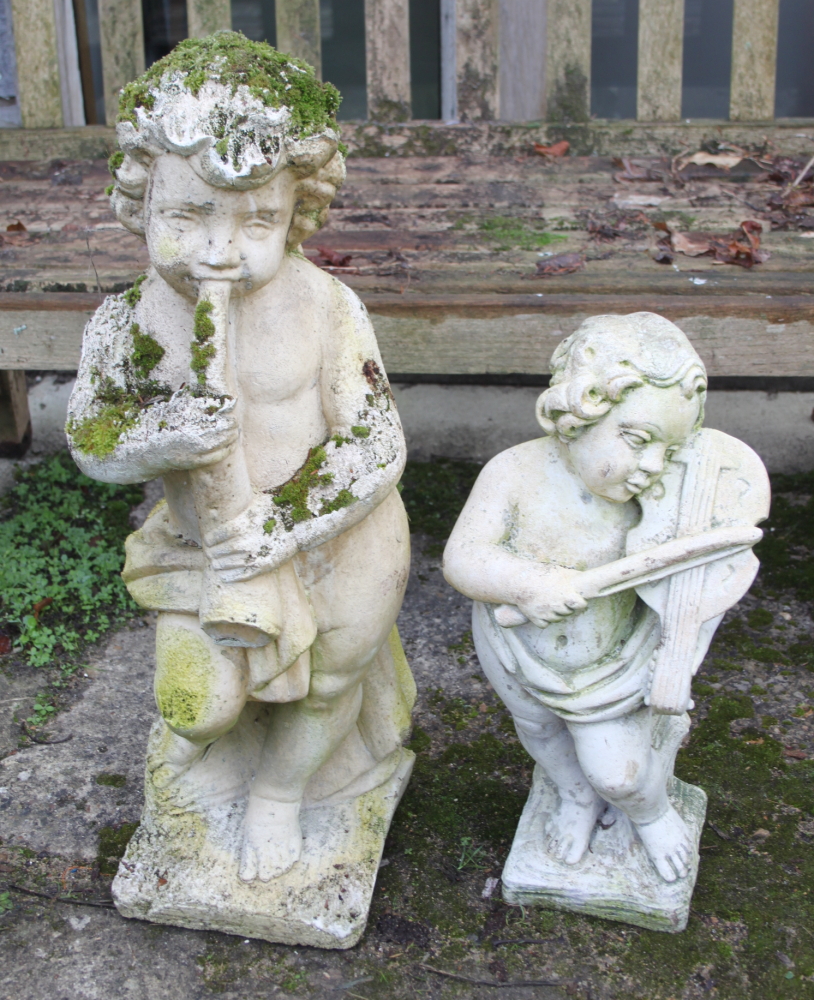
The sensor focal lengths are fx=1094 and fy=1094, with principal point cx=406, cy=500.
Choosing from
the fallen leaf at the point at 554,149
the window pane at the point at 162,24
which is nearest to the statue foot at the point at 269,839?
the fallen leaf at the point at 554,149

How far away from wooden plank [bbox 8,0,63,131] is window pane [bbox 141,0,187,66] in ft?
5.37

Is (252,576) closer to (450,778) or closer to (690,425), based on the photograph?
(690,425)

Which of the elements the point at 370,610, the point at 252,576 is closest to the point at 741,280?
the point at 370,610

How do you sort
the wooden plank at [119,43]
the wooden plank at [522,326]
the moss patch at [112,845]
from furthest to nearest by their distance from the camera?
the wooden plank at [119,43], the wooden plank at [522,326], the moss patch at [112,845]

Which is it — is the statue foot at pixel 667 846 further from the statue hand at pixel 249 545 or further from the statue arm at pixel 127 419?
the statue arm at pixel 127 419

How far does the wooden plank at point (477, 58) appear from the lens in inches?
181

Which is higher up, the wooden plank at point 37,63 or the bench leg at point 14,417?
the wooden plank at point 37,63

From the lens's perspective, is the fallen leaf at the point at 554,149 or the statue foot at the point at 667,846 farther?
the fallen leaf at the point at 554,149

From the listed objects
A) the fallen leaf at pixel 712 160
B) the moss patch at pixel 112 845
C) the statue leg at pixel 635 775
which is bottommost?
the moss patch at pixel 112 845

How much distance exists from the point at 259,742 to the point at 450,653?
1265 mm

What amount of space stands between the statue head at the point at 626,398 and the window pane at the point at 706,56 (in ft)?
15.0

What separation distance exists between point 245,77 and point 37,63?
2.95m

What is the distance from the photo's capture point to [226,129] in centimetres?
214

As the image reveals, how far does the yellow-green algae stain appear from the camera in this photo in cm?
253
